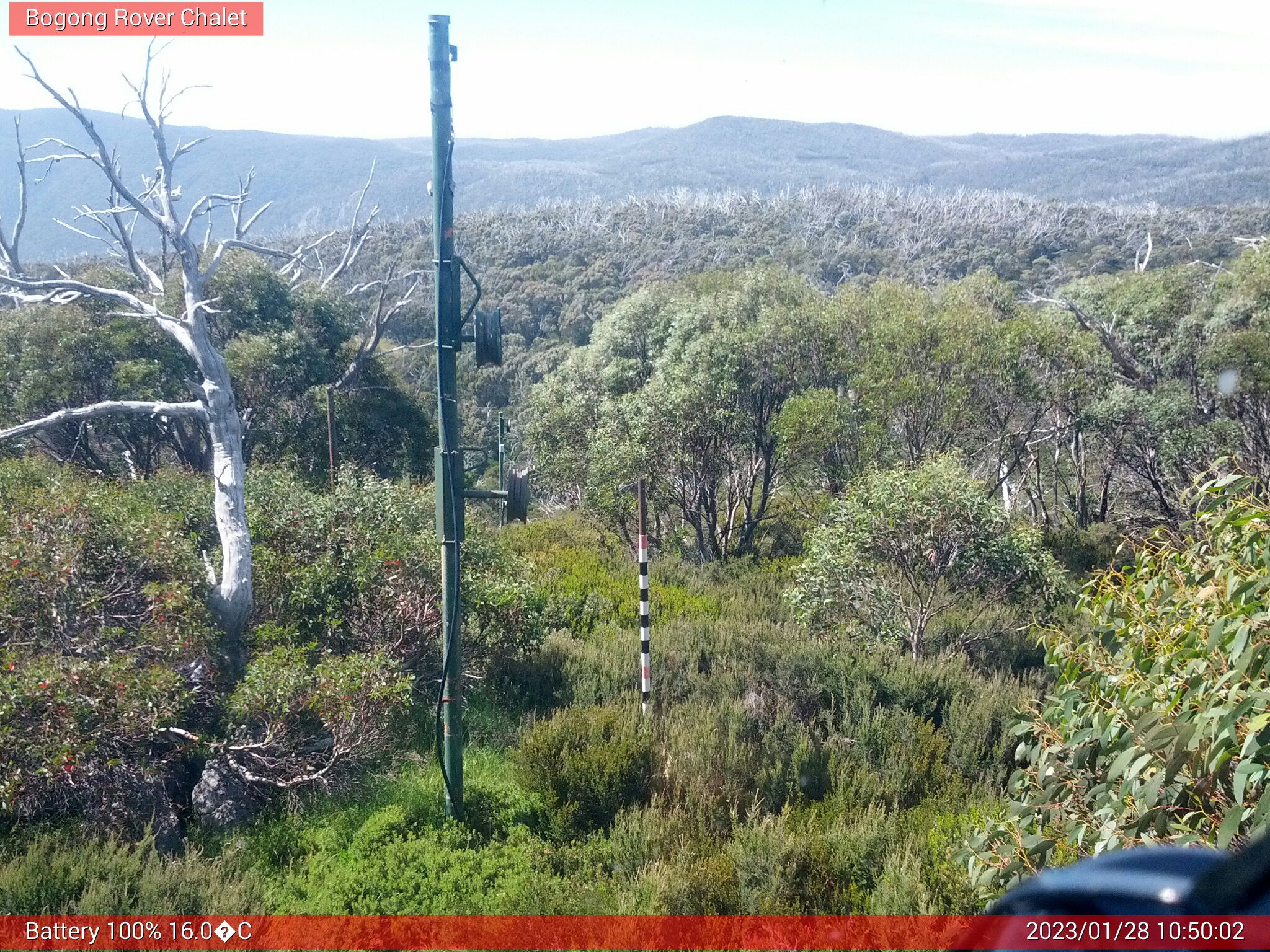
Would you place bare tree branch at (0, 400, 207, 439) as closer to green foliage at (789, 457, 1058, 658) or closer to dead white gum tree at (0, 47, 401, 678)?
dead white gum tree at (0, 47, 401, 678)

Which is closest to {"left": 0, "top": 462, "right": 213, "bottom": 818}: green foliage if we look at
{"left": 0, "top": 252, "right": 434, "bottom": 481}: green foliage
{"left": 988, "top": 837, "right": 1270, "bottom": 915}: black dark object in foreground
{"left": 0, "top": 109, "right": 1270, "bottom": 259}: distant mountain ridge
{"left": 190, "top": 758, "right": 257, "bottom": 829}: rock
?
{"left": 190, "top": 758, "right": 257, "bottom": 829}: rock

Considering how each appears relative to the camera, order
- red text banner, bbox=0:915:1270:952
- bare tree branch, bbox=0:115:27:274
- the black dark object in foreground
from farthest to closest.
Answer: bare tree branch, bbox=0:115:27:274, red text banner, bbox=0:915:1270:952, the black dark object in foreground

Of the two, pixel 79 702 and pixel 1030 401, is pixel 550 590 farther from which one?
pixel 1030 401

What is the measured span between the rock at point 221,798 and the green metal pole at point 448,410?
1433mm

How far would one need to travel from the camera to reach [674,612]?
10.9m

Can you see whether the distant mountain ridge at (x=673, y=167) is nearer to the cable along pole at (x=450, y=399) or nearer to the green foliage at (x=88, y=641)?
the green foliage at (x=88, y=641)

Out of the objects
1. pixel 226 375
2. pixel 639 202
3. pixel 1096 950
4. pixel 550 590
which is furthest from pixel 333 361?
pixel 639 202

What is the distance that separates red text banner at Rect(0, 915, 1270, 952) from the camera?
164 inches

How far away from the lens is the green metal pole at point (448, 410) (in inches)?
205

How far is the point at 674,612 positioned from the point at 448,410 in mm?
6202

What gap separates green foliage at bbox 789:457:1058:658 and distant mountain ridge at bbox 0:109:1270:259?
203 ft

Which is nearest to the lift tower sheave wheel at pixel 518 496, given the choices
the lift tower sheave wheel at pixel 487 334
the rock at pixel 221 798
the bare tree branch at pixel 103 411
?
the lift tower sheave wheel at pixel 487 334

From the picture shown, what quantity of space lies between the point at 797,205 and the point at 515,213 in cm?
1963

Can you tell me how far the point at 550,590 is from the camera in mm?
10820
